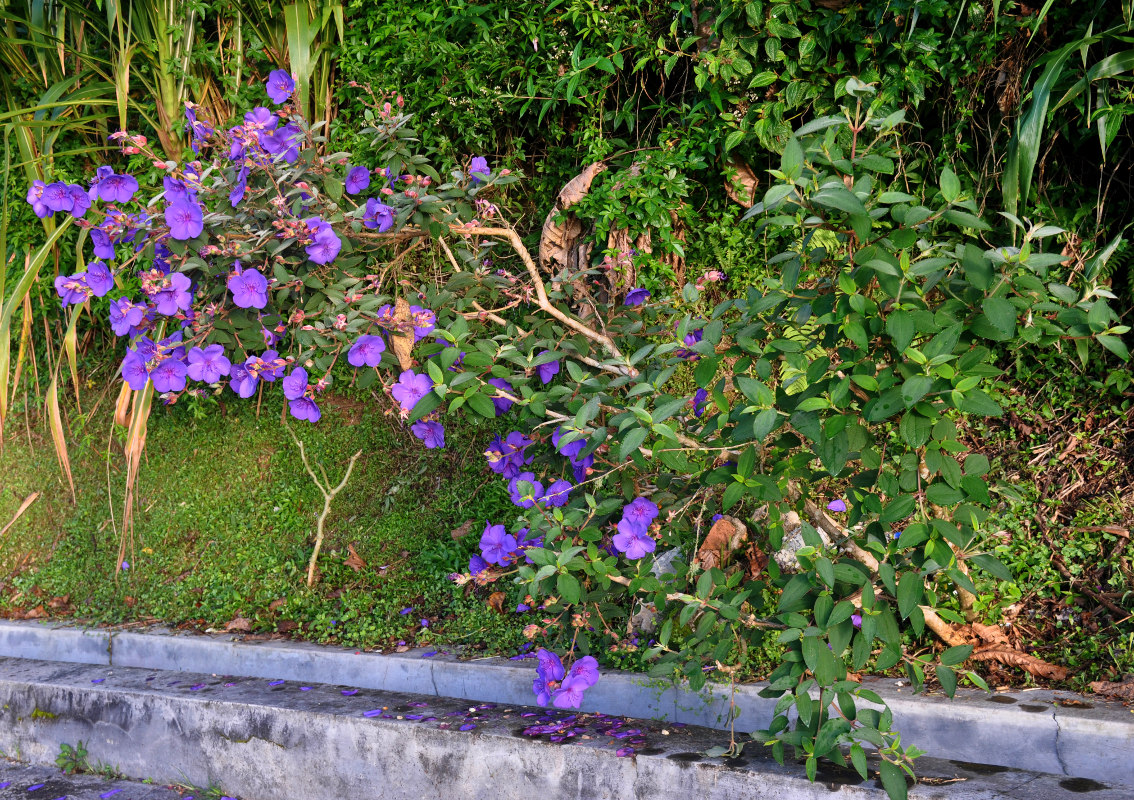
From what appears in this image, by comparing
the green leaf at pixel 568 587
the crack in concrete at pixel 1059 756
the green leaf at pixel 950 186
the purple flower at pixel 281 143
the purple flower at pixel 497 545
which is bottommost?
the crack in concrete at pixel 1059 756

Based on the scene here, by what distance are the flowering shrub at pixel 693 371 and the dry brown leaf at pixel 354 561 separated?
104cm

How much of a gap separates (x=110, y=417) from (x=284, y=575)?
5.81 feet

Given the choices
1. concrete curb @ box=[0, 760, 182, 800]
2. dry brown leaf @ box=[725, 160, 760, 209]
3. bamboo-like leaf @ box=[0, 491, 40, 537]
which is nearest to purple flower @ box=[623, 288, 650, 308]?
dry brown leaf @ box=[725, 160, 760, 209]

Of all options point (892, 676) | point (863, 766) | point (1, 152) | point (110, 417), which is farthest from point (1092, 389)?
point (1, 152)

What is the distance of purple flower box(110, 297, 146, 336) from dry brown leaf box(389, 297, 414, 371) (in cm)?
70

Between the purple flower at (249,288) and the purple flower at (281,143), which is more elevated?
the purple flower at (281,143)

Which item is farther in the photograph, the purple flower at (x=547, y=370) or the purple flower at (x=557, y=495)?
the purple flower at (x=547, y=370)

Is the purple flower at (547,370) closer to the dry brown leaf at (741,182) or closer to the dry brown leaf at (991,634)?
the dry brown leaf at (741,182)

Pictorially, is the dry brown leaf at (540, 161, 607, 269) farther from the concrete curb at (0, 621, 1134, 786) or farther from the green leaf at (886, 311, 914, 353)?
the green leaf at (886, 311, 914, 353)

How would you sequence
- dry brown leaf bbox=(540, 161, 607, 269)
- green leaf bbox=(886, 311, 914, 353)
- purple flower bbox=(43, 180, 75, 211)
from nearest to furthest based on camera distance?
green leaf bbox=(886, 311, 914, 353) < purple flower bbox=(43, 180, 75, 211) < dry brown leaf bbox=(540, 161, 607, 269)

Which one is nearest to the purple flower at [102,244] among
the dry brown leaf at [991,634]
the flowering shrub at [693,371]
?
the flowering shrub at [693,371]

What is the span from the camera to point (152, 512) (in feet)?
13.2

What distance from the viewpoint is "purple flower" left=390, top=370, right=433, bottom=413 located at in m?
2.15

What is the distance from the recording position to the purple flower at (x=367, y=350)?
91.4 inches
